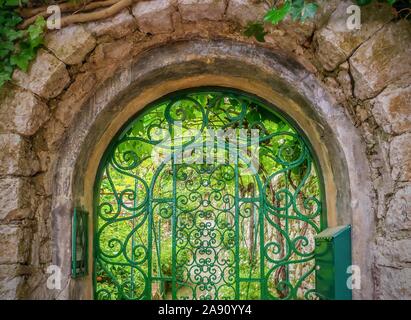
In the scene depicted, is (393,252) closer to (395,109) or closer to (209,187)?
(395,109)

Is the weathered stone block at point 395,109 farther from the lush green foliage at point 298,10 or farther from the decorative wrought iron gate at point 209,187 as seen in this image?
the decorative wrought iron gate at point 209,187

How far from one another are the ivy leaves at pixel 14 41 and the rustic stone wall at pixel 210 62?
2.4 inches

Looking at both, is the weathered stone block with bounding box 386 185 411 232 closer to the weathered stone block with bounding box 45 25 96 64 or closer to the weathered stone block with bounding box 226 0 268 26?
the weathered stone block with bounding box 226 0 268 26

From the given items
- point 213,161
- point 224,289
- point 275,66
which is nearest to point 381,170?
point 275,66

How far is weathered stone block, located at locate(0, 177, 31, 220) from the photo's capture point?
2.60 meters

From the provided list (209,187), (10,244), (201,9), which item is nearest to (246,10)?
(201,9)

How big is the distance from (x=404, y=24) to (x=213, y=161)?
1555 mm

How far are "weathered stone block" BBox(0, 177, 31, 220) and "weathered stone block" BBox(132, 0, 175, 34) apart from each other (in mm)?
1136

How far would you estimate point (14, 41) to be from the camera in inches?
106

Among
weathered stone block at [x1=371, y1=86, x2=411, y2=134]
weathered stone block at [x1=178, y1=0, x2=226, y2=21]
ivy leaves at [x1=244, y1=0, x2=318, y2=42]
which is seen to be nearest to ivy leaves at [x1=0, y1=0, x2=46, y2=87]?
weathered stone block at [x1=178, y1=0, x2=226, y2=21]

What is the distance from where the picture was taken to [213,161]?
3420mm

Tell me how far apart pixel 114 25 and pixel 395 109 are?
161 centimetres

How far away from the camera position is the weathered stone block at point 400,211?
236cm
